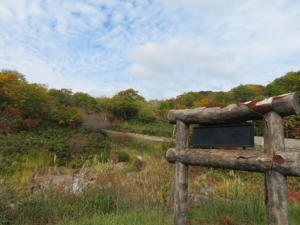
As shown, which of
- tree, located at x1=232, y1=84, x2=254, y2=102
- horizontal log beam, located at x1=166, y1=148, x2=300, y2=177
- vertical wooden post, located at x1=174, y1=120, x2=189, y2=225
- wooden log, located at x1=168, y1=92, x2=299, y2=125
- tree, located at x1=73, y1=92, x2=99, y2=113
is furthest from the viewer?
tree, located at x1=232, y1=84, x2=254, y2=102

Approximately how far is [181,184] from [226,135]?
106 centimetres

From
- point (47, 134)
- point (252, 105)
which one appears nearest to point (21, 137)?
point (47, 134)

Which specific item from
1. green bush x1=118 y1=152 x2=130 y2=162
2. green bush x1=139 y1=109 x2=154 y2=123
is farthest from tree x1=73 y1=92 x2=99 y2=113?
green bush x1=118 y1=152 x2=130 y2=162

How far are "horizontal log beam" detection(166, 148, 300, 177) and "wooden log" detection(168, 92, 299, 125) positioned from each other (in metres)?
0.45

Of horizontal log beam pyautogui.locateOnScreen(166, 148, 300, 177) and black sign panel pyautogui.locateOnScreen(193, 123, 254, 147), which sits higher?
black sign panel pyautogui.locateOnScreen(193, 123, 254, 147)

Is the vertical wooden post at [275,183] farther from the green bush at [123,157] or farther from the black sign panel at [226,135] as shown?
the green bush at [123,157]

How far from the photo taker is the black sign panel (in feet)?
7.25

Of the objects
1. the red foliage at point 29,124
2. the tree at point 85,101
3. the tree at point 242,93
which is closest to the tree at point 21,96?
the red foliage at point 29,124

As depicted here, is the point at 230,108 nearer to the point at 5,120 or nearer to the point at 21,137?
the point at 21,137

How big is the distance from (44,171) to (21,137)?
164 inches

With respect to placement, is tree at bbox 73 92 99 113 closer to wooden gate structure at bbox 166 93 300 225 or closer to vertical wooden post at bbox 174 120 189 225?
vertical wooden post at bbox 174 120 189 225

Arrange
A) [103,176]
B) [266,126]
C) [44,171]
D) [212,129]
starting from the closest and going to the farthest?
[266,126]
[212,129]
[103,176]
[44,171]

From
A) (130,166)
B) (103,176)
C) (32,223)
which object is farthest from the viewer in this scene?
(130,166)

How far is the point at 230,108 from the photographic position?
7.57 feet
